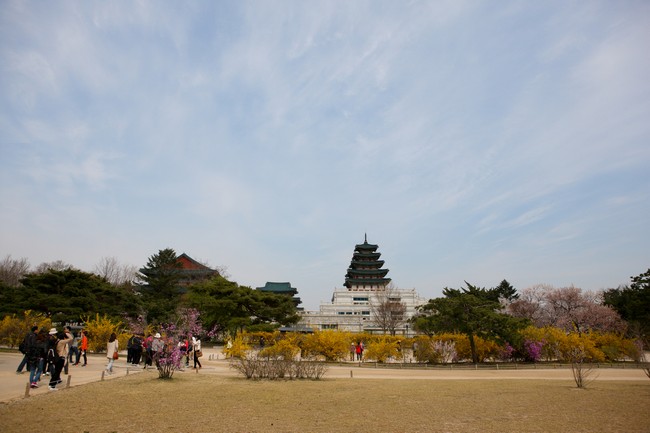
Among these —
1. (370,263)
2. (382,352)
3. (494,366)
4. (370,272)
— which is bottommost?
(494,366)

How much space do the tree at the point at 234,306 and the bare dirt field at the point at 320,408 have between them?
19626 mm

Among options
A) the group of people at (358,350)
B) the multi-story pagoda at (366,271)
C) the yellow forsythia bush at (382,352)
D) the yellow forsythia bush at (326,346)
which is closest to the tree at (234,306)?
the yellow forsythia bush at (326,346)

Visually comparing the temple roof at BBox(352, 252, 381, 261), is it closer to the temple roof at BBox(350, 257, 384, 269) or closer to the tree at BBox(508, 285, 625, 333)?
the temple roof at BBox(350, 257, 384, 269)

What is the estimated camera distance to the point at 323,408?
26.6ft

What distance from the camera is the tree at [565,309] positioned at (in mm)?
39406

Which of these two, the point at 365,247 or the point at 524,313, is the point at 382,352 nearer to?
the point at 524,313

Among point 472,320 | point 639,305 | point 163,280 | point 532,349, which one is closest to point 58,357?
point 472,320

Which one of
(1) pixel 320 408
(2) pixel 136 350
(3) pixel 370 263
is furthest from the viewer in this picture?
(3) pixel 370 263

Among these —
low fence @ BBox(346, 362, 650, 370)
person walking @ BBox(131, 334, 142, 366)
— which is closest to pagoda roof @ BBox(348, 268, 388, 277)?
low fence @ BBox(346, 362, 650, 370)

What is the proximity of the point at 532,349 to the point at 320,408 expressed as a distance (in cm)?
1805

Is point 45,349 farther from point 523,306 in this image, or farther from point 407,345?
point 523,306

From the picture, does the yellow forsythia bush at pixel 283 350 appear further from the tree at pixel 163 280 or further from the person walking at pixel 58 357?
the tree at pixel 163 280

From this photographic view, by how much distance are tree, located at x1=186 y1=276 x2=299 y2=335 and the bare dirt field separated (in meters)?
19.6

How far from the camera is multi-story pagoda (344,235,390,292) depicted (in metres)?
70.1
